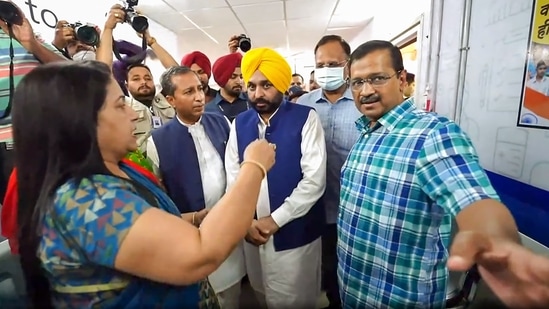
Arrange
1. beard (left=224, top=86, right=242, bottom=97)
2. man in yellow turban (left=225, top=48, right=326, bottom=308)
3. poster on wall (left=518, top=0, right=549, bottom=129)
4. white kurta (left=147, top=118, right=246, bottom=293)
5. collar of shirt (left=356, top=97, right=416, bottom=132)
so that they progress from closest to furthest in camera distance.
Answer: collar of shirt (left=356, top=97, right=416, bottom=132)
poster on wall (left=518, top=0, right=549, bottom=129)
man in yellow turban (left=225, top=48, right=326, bottom=308)
white kurta (left=147, top=118, right=246, bottom=293)
beard (left=224, top=86, right=242, bottom=97)

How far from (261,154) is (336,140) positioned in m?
0.97

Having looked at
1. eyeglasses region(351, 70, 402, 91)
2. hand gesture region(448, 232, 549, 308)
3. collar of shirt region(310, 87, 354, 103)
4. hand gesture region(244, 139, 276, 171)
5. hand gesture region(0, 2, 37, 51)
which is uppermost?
hand gesture region(0, 2, 37, 51)

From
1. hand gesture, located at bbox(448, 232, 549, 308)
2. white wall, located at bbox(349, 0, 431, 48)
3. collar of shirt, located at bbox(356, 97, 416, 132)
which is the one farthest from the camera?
white wall, located at bbox(349, 0, 431, 48)

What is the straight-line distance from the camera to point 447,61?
196cm

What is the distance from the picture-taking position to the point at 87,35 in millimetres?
1547

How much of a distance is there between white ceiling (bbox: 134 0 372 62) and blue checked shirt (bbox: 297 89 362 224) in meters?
2.52

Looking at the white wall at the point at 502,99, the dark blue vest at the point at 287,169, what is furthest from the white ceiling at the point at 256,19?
the dark blue vest at the point at 287,169

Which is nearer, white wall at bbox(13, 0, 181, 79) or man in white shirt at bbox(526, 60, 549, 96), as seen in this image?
man in white shirt at bbox(526, 60, 549, 96)

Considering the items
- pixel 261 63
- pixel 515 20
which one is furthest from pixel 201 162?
pixel 515 20

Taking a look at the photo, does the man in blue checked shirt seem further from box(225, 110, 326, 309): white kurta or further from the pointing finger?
box(225, 110, 326, 309): white kurta

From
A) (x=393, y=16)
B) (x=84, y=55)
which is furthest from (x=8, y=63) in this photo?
(x=393, y=16)

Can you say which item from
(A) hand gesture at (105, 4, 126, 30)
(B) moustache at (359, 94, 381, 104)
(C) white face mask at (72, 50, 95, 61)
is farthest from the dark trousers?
(C) white face mask at (72, 50, 95, 61)

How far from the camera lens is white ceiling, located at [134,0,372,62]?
3.72 meters

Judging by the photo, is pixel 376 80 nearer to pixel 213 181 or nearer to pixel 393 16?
pixel 213 181
